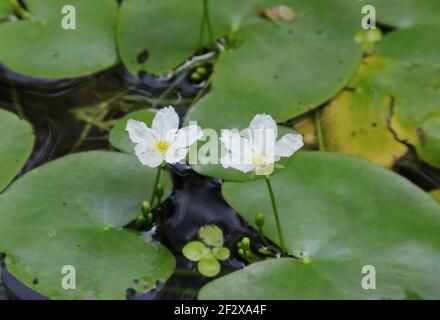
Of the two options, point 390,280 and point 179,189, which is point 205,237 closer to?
point 179,189

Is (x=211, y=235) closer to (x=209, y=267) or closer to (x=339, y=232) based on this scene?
(x=209, y=267)

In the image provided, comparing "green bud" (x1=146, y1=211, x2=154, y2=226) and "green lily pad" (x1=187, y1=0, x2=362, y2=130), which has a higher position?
"green lily pad" (x1=187, y1=0, x2=362, y2=130)

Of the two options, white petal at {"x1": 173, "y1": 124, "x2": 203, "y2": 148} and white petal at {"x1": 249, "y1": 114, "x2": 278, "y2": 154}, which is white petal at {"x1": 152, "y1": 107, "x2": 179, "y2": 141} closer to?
white petal at {"x1": 173, "y1": 124, "x2": 203, "y2": 148}

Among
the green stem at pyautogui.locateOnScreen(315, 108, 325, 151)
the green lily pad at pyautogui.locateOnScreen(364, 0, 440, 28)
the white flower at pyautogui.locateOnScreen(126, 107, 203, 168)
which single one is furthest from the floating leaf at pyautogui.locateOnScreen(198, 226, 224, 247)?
the green lily pad at pyautogui.locateOnScreen(364, 0, 440, 28)

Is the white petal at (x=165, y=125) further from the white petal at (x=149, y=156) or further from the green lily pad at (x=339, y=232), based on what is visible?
the green lily pad at (x=339, y=232)

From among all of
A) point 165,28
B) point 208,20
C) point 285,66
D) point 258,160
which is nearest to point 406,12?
point 285,66

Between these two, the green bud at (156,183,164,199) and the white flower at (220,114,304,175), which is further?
the green bud at (156,183,164,199)

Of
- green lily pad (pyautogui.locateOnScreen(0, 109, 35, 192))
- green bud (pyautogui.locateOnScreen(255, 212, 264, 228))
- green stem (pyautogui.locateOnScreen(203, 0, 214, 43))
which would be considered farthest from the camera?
green stem (pyautogui.locateOnScreen(203, 0, 214, 43))
